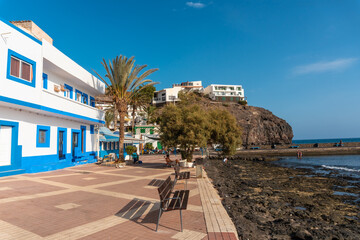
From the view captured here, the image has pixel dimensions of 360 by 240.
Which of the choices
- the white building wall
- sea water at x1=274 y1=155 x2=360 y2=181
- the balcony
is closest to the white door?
the white building wall

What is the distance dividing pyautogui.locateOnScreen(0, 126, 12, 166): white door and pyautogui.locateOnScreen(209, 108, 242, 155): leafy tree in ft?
58.1

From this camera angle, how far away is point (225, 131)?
1014 inches

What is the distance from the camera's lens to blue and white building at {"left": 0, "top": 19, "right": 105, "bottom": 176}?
12.6 metres

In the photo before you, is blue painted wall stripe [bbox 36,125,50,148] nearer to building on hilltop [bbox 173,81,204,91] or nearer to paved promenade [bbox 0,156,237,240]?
paved promenade [bbox 0,156,237,240]

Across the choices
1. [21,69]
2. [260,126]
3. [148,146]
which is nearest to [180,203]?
[21,69]

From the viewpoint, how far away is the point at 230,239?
14.5 feet

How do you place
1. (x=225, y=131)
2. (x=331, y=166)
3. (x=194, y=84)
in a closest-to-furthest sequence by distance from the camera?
(x=225, y=131) → (x=331, y=166) → (x=194, y=84)

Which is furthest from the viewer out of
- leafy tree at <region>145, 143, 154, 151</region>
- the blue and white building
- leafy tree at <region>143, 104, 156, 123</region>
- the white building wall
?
leafy tree at <region>143, 104, 156, 123</region>

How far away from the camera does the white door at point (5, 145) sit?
12992mm

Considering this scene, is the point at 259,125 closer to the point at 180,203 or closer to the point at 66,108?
the point at 66,108

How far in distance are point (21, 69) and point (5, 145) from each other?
4.47 metres

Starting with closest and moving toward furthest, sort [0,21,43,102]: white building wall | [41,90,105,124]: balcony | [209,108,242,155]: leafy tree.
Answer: [0,21,43,102]: white building wall → [41,90,105,124]: balcony → [209,108,242,155]: leafy tree

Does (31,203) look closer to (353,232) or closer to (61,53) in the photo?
(353,232)

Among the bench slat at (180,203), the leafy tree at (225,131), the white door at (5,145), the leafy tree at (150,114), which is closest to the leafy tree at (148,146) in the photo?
the leafy tree at (150,114)
